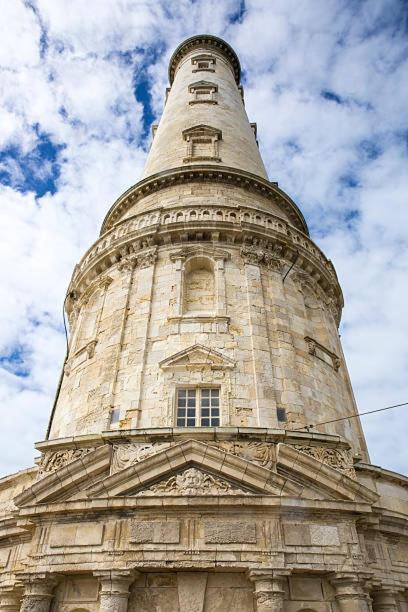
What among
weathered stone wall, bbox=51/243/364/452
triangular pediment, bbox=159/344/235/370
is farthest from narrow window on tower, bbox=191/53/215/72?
triangular pediment, bbox=159/344/235/370

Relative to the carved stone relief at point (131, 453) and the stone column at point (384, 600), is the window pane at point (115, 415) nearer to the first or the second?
the carved stone relief at point (131, 453)

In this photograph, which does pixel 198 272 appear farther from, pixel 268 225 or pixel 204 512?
pixel 204 512

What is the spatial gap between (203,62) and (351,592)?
35903 mm

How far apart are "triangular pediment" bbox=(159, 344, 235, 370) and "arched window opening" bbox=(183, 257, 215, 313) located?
2.14 m

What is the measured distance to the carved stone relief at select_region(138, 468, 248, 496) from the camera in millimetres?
11133

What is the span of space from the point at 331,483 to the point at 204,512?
3.01m

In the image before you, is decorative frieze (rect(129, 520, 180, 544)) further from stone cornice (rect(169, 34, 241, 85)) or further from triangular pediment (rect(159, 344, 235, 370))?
stone cornice (rect(169, 34, 241, 85))

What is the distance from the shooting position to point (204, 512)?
1084 cm

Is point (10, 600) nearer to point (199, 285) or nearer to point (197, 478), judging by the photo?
point (197, 478)

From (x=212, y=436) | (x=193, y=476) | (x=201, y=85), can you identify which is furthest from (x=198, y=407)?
(x=201, y=85)

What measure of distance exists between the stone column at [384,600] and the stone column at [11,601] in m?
8.27

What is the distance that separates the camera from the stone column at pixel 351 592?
10.2m

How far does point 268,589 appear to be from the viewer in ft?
32.8

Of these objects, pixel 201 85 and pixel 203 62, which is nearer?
pixel 201 85
